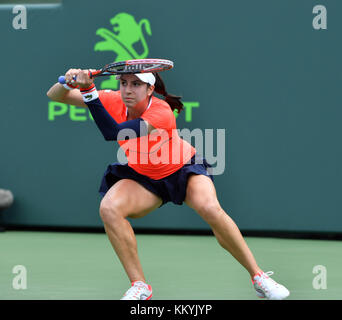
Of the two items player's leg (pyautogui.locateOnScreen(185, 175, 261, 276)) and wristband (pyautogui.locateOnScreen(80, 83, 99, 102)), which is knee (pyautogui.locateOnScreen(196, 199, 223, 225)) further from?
wristband (pyautogui.locateOnScreen(80, 83, 99, 102))

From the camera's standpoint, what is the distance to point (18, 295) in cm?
352

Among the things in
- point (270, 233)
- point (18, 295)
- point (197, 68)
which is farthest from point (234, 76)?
point (18, 295)

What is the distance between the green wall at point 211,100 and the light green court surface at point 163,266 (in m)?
0.30

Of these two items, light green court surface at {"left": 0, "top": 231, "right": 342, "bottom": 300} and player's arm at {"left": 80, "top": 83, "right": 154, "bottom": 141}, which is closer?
player's arm at {"left": 80, "top": 83, "right": 154, "bottom": 141}

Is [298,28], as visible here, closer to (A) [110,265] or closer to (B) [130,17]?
(B) [130,17]

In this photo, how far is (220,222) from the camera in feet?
11.5

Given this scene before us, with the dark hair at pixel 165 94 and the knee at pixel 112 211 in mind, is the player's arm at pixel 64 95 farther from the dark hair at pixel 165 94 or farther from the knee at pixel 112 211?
the knee at pixel 112 211

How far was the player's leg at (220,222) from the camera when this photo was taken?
3.49 meters

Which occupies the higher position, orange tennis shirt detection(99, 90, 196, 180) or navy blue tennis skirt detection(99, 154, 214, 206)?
orange tennis shirt detection(99, 90, 196, 180)

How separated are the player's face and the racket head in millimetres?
60

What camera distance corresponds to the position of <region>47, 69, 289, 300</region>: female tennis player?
3.44 meters

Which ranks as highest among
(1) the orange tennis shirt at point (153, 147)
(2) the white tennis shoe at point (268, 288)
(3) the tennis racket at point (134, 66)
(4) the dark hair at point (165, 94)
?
(3) the tennis racket at point (134, 66)

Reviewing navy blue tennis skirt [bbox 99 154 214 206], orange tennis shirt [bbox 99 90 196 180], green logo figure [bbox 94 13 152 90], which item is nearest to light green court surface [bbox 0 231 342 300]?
navy blue tennis skirt [bbox 99 154 214 206]

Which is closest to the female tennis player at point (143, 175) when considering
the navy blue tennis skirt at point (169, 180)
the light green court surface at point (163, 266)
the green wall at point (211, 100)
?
the navy blue tennis skirt at point (169, 180)
